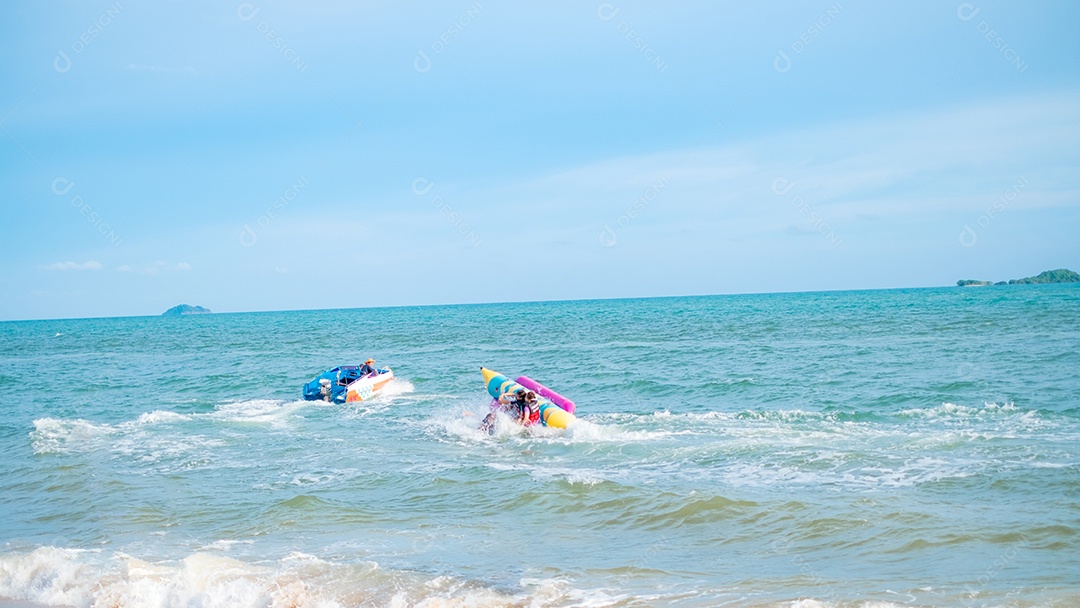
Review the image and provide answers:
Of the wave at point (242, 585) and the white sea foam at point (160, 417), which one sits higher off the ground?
the white sea foam at point (160, 417)

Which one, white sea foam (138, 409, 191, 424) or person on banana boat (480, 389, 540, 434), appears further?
white sea foam (138, 409, 191, 424)

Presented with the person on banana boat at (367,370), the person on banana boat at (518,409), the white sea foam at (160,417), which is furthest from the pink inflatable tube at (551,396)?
the white sea foam at (160,417)

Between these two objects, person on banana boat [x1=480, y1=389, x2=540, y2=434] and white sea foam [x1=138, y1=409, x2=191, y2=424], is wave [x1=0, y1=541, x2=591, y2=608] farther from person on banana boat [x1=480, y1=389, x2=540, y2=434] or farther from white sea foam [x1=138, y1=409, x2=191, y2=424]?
white sea foam [x1=138, y1=409, x2=191, y2=424]

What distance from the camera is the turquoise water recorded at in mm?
8648

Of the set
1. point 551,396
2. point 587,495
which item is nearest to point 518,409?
point 551,396

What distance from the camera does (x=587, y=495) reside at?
12023 mm

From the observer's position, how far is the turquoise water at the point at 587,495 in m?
8.65

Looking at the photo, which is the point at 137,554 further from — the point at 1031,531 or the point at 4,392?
the point at 4,392

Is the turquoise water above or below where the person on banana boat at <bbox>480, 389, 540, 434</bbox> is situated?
below

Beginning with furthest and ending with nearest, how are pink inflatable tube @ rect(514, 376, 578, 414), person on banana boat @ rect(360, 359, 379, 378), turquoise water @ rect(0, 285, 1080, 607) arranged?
person on banana boat @ rect(360, 359, 379, 378), pink inflatable tube @ rect(514, 376, 578, 414), turquoise water @ rect(0, 285, 1080, 607)

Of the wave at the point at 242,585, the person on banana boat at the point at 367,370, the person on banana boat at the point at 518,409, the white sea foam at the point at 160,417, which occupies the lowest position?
the wave at the point at 242,585

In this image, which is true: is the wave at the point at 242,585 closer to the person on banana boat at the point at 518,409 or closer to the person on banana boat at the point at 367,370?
the person on banana boat at the point at 518,409

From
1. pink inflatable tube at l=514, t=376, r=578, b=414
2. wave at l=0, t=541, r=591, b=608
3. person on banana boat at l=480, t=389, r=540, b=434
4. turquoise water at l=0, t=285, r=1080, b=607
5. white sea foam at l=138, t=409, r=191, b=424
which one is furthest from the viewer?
white sea foam at l=138, t=409, r=191, b=424

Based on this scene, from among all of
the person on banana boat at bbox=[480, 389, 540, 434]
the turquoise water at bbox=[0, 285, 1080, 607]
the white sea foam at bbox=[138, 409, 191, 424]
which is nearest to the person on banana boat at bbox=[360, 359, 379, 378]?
the turquoise water at bbox=[0, 285, 1080, 607]
